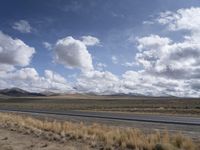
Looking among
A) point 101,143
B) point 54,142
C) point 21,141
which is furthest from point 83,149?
point 21,141

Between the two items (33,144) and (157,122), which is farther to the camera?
(157,122)

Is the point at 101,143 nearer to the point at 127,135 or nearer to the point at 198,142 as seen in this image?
the point at 127,135

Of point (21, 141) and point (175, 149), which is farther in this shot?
point (21, 141)

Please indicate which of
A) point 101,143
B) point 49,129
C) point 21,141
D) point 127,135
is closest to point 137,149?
point 101,143

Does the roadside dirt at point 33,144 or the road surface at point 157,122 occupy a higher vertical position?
the road surface at point 157,122

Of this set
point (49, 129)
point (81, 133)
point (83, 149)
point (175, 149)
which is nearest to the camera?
point (175, 149)

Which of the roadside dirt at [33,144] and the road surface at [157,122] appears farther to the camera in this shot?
the road surface at [157,122]

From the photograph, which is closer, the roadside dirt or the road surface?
the roadside dirt

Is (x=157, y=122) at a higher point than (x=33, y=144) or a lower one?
higher

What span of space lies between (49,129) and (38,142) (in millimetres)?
5527

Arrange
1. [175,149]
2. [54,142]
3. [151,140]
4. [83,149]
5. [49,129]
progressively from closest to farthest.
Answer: [175,149], [83,149], [151,140], [54,142], [49,129]

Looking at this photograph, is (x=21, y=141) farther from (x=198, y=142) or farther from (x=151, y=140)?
(x=198, y=142)

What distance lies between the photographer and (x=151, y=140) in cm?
1546

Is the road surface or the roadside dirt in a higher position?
the road surface
